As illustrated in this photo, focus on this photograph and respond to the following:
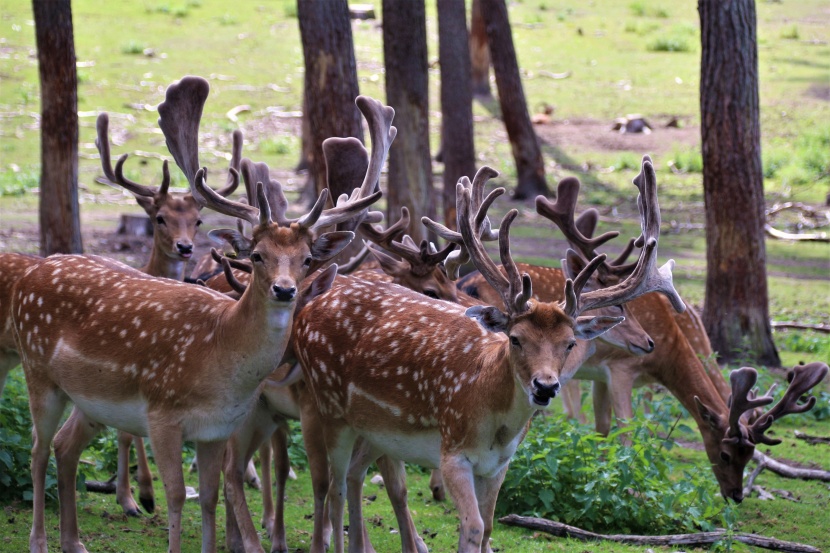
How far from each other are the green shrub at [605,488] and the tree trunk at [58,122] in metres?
5.32

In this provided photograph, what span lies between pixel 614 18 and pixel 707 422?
29.0m

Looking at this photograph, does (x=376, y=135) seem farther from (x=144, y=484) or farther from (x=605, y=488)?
(x=144, y=484)

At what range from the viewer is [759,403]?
24.1ft

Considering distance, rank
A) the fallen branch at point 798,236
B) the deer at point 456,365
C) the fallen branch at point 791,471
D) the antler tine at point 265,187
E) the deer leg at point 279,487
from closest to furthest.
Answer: the deer at point 456,365 → the antler tine at point 265,187 → the deer leg at point 279,487 → the fallen branch at point 791,471 → the fallen branch at point 798,236

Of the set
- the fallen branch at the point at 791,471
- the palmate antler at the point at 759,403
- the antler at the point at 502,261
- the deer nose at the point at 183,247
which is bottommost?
the fallen branch at the point at 791,471

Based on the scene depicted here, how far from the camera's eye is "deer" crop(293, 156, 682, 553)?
5453 millimetres

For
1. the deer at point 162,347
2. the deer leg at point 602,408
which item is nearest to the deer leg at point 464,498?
the deer at point 162,347

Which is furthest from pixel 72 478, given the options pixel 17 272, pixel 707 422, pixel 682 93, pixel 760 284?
pixel 682 93

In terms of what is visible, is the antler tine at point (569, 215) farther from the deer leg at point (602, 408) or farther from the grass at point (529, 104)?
the grass at point (529, 104)

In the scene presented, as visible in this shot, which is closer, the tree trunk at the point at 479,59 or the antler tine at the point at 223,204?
the antler tine at the point at 223,204

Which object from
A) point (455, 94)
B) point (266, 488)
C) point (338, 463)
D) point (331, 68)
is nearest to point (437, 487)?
point (266, 488)

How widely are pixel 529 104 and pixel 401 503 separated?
22.0 metres

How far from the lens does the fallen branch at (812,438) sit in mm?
9359

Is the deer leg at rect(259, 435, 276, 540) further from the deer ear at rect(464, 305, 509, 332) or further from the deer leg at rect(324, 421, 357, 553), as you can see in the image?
the deer ear at rect(464, 305, 509, 332)
